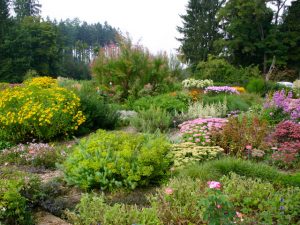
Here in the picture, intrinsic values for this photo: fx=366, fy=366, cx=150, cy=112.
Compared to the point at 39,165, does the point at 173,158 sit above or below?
above

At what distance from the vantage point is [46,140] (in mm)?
8539

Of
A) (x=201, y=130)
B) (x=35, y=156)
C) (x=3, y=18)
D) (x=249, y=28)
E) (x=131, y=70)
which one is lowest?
(x=35, y=156)

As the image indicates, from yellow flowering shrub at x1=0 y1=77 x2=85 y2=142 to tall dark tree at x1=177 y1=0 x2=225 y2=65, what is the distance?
3224cm

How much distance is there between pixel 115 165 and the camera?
4672 millimetres

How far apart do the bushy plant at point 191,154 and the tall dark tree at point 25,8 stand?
5823cm

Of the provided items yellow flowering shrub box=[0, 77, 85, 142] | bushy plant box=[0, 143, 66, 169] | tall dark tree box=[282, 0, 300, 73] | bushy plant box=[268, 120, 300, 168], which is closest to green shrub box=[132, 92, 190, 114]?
yellow flowering shrub box=[0, 77, 85, 142]

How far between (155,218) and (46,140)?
5870mm

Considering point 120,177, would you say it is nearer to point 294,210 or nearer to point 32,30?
point 294,210

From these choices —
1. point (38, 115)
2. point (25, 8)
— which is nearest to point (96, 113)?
point (38, 115)

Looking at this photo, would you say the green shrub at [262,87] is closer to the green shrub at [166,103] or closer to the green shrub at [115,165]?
the green shrub at [166,103]

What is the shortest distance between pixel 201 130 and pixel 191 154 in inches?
37.8

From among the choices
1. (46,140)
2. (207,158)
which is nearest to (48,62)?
(46,140)

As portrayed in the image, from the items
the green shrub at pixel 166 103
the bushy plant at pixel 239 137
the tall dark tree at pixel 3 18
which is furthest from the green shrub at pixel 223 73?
the tall dark tree at pixel 3 18

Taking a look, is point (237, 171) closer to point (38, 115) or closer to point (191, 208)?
point (191, 208)
